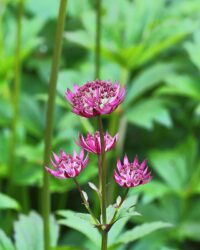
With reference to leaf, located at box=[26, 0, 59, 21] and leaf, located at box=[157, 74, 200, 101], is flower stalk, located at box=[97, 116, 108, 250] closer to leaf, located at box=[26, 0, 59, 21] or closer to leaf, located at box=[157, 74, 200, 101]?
leaf, located at box=[157, 74, 200, 101]

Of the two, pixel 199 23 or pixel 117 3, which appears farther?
pixel 117 3

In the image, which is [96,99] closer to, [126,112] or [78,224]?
[78,224]

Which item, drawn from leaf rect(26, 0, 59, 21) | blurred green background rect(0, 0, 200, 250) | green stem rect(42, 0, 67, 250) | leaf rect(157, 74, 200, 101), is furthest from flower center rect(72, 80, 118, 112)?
leaf rect(26, 0, 59, 21)

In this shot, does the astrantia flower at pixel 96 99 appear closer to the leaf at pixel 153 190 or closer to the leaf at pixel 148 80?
the leaf at pixel 153 190

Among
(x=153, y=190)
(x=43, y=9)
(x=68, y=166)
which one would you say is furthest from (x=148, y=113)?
(x=68, y=166)

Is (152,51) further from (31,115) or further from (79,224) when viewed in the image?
(79,224)

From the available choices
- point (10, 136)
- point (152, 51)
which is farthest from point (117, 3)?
point (10, 136)
